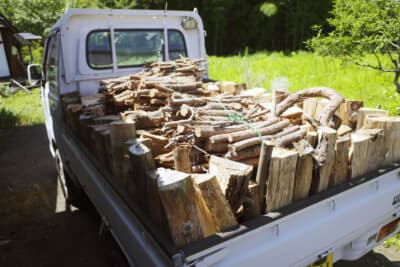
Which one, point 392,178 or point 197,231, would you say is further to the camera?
point 392,178

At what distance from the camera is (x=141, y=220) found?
5.35 feet

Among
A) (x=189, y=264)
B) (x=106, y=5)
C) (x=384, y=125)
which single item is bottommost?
(x=189, y=264)

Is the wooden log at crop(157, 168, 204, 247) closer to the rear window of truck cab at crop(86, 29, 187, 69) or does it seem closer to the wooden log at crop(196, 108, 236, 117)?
the wooden log at crop(196, 108, 236, 117)

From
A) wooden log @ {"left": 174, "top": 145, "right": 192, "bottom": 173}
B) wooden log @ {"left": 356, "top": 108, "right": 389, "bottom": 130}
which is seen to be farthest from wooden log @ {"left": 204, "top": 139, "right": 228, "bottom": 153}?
wooden log @ {"left": 356, "top": 108, "right": 389, "bottom": 130}

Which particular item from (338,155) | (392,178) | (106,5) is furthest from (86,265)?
(106,5)

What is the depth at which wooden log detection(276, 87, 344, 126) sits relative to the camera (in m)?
2.51

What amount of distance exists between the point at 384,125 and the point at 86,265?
339 centimetres

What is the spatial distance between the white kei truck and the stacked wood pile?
90mm

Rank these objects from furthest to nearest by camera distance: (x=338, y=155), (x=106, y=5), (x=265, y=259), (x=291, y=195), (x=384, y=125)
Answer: (x=106, y=5)
(x=384, y=125)
(x=338, y=155)
(x=291, y=195)
(x=265, y=259)

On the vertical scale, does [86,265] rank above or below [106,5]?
below

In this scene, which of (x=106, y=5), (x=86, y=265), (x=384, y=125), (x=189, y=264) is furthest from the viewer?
A: (x=106, y=5)

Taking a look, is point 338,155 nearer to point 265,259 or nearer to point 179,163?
point 265,259

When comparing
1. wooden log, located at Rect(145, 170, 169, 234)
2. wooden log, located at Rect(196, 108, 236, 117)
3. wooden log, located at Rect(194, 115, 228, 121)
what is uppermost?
wooden log, located at Rect(196, 108, 236, 117)

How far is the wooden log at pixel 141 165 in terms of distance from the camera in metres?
1.64
